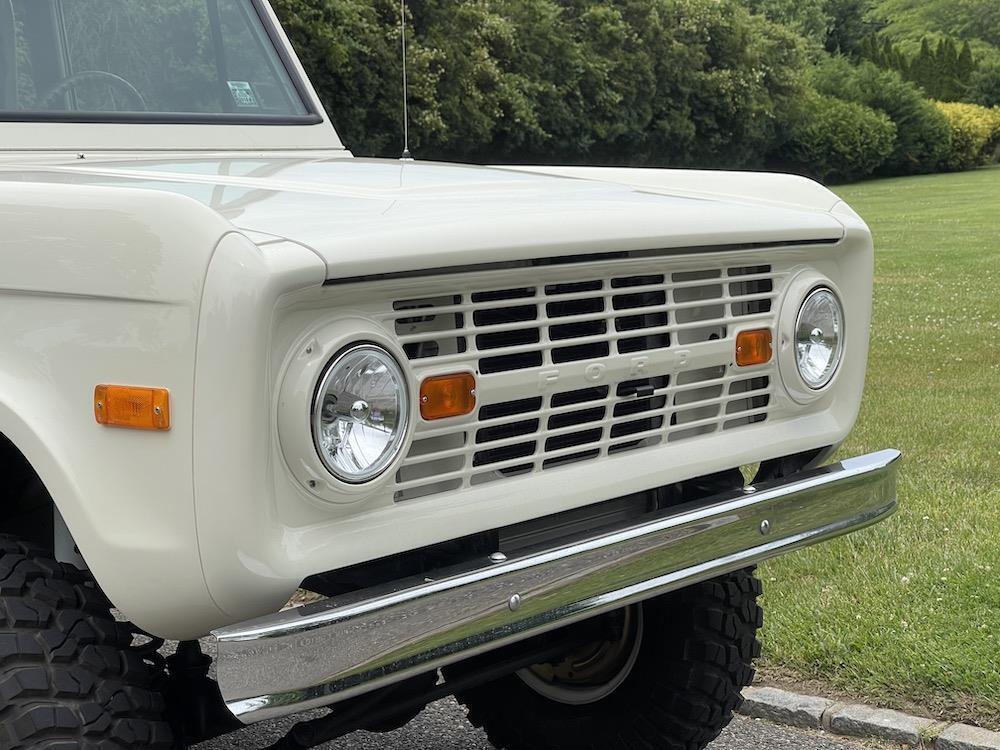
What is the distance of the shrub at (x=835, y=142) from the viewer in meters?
45.9

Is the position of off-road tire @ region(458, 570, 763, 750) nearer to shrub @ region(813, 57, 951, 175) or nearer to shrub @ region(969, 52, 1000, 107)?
shrub @ region(813, 57, 951, 175)

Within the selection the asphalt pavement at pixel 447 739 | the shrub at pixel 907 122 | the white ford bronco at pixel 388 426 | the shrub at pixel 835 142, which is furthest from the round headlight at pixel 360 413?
the shrub at pixel 907 122

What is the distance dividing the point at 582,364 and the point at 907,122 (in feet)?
164

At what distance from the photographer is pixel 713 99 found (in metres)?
41.7

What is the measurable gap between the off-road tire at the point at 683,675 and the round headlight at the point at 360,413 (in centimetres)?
127

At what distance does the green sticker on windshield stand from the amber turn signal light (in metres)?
1.82

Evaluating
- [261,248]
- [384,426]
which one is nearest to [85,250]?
[261,248]

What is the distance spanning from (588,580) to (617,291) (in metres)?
0.58

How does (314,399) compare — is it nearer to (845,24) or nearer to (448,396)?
(448,396)

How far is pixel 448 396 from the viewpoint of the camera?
8.07 ft

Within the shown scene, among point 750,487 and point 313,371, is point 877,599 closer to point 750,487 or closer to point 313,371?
point 750,487

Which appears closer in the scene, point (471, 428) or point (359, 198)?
point (471, 428)

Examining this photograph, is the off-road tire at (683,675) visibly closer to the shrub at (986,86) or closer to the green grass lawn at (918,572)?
the green grass lawn at (918,572)

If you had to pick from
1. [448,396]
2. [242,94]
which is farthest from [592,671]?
[242,94]
